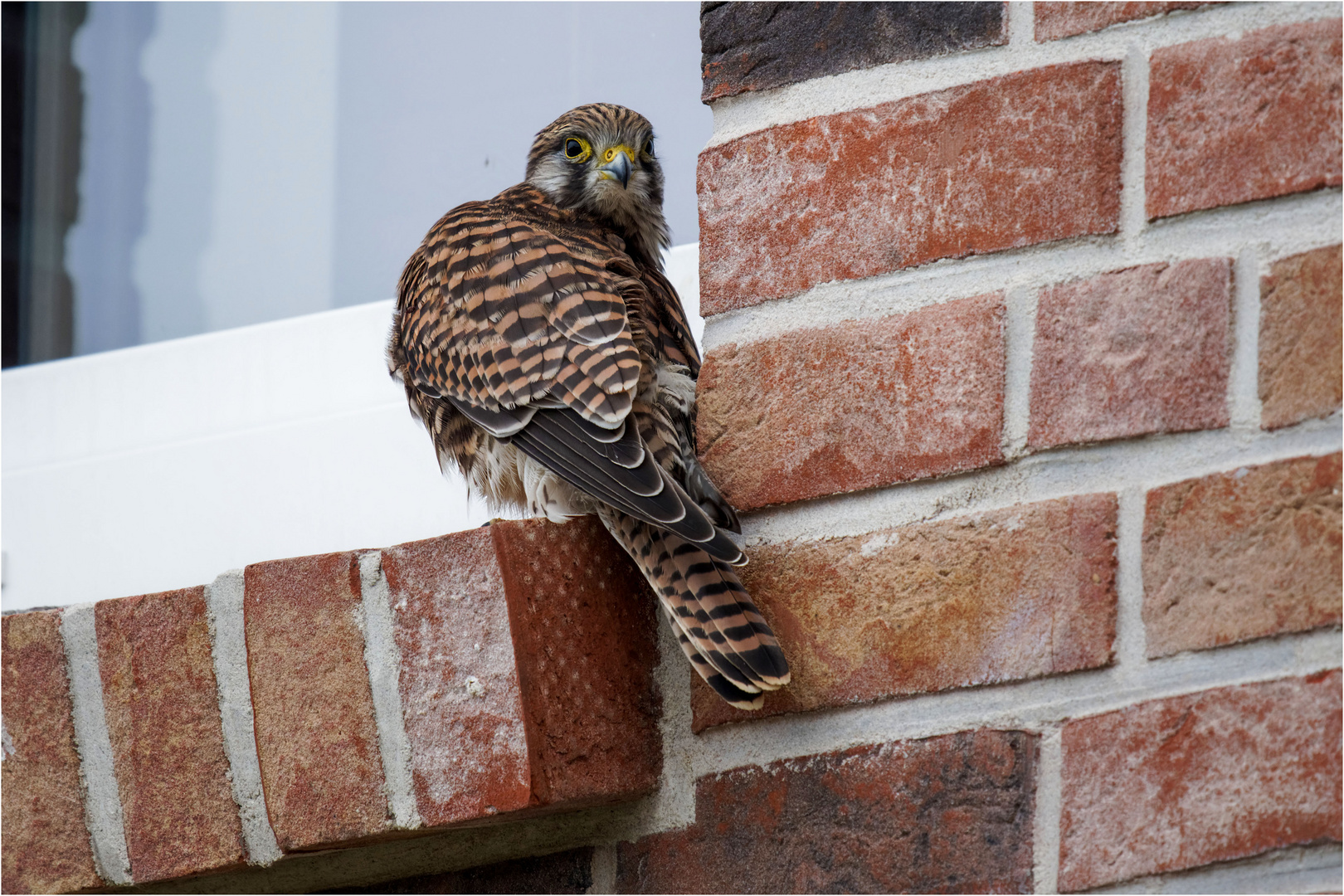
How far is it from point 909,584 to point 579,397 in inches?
18.5

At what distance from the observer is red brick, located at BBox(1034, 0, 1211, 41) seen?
50.9 inches

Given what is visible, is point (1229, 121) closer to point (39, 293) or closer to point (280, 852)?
point (280, 852)

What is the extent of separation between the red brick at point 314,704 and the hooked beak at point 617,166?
1.13m

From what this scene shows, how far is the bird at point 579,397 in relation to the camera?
1.39 m

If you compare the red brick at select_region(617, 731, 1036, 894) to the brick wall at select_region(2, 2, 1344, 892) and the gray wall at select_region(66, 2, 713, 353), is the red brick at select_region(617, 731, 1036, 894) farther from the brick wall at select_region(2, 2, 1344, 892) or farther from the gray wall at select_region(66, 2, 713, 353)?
the gray wall at select_region(66, 2, 713, 353)

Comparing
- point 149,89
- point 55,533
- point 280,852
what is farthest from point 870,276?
point 149,89

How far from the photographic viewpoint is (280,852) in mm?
1536

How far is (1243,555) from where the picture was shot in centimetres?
118

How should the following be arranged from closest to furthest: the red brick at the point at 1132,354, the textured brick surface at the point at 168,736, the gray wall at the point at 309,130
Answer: the red brick at the point at 1132,354 < the textured brick surface at the point at 168,736 < the gray wall at the point at 309,130

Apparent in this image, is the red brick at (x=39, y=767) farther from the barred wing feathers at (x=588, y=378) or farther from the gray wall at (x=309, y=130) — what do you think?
the gray wall at (x=309, y=130)


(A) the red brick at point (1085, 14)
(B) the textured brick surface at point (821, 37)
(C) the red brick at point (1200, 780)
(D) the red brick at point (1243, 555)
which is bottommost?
(C) the red brick at point (1200, 780)

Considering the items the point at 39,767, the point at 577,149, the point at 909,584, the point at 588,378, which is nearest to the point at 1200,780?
the point at 909,584

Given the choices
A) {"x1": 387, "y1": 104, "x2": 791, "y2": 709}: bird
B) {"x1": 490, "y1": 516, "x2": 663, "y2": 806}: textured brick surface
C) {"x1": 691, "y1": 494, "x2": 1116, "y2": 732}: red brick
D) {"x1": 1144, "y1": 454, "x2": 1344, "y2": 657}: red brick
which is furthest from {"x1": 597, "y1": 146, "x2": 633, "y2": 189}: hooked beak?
{"x1": 1144, "y1": 454, "x2": 1344, "y2": 657}: red brick

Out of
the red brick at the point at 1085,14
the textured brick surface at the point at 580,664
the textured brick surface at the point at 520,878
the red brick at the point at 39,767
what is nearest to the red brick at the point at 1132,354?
the red brick at the point at 1085,14
